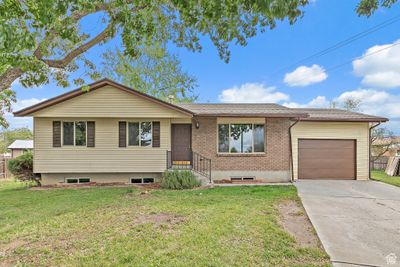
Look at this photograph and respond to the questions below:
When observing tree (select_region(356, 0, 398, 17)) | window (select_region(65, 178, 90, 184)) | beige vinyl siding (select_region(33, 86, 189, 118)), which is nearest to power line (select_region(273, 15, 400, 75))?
tree (select_region(356, 0, 398, 17))

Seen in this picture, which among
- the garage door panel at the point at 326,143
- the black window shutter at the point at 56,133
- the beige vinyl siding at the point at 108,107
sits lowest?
the garage door panel at the point at 326,143

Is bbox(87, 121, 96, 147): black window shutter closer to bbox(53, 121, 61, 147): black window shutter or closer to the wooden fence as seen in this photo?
bbox(53, 121, 61, 147): black window shutter

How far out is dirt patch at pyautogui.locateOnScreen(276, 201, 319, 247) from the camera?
15.5 feet

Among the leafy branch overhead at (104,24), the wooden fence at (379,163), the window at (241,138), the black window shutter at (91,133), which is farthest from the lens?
the wooden fence at (379,163)

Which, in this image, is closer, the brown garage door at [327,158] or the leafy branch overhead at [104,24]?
the leafy branch overhead at [104,24]

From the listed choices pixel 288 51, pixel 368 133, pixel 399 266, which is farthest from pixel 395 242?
pixel 288 51

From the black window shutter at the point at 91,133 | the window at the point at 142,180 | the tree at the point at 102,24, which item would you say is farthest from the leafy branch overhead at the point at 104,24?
the window at the point at 142,180

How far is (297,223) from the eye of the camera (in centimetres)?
567

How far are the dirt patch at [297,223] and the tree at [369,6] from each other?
399cm

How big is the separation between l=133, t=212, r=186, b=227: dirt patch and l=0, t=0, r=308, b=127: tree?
146 inches

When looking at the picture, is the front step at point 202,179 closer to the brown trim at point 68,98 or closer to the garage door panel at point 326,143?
the brown trim at point 68,98

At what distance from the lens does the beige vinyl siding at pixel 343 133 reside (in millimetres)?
12344

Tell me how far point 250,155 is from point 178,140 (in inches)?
141

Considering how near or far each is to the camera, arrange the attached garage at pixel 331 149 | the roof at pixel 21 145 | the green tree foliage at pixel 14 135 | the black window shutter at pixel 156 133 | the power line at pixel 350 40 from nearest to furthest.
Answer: the power line at pixel 350 40
the black window shutter at pixel 156 133
the attached garage at pixel 331 149
the roof at pixel 21 145
the green tree foliage at pixel 14 135
